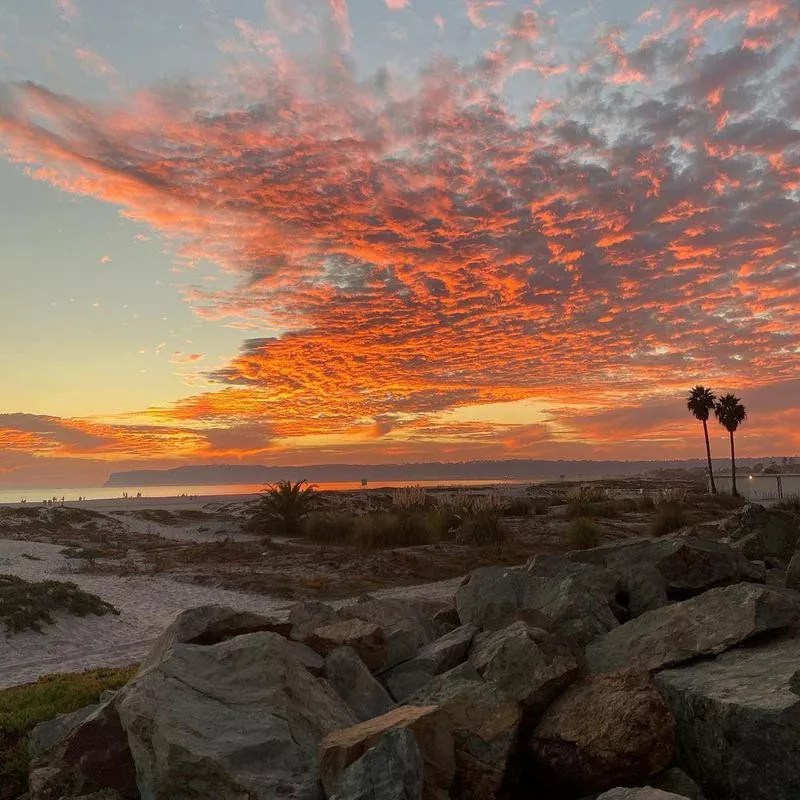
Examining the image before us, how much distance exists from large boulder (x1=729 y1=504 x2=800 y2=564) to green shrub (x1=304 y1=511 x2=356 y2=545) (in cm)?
1805

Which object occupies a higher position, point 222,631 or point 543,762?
point 222,631

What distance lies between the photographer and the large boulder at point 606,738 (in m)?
4.26

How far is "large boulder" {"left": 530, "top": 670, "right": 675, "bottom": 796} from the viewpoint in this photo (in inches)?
168

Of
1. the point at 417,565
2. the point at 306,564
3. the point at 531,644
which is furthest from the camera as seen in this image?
the point at 306,564

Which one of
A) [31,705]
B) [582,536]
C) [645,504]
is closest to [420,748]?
[31,705]

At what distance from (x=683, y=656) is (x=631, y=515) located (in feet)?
96.8

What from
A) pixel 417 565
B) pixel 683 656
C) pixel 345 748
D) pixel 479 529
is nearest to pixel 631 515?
pixel 479 529

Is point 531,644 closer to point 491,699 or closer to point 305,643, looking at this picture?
point 491,699

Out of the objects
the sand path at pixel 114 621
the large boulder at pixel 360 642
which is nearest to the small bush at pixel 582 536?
the sand path at pixel 114 621

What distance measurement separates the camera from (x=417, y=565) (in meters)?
20.6

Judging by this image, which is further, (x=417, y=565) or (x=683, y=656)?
(x=417, y=565)

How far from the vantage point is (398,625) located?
7469mm

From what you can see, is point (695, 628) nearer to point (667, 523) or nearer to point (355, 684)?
point (355, 684)

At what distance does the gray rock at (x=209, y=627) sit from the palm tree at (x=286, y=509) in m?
25.5
